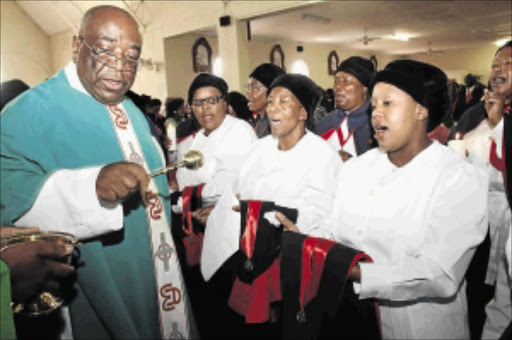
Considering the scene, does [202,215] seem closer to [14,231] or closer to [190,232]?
[190,232]

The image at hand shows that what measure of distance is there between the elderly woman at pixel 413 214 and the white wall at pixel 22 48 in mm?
13685

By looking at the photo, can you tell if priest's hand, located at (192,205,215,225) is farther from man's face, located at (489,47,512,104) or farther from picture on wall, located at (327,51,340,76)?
picture on wall, located at (327,51,340,76)

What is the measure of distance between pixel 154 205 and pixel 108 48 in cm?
72

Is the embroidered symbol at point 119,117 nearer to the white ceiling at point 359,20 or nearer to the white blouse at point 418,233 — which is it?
the white blouse at point 418,233

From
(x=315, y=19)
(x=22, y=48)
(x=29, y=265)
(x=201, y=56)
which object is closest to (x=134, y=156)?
(x=29, y=265)

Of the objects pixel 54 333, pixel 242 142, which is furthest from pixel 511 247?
pixel 242 142

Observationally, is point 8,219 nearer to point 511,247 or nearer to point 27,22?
point 511,247

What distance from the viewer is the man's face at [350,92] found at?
3482mm

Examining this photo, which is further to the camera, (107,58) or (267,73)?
(267,73)

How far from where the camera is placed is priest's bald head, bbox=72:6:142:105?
145cm

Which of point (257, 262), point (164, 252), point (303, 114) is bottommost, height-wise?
point (257, 262)

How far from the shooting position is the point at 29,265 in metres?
0.88

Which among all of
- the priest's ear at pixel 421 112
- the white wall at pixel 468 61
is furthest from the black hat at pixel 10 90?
the white wall at pixel 468 61

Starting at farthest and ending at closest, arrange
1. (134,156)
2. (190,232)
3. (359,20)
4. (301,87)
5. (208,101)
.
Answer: (359,20)
(208,101)
(190,232)
(301,87)
(134,156)
